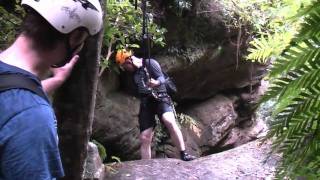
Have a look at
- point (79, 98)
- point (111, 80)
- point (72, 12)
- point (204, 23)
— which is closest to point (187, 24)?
point (204, 23)

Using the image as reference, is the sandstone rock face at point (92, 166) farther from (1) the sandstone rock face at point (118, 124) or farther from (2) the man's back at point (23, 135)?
(2) the man's back at point (23, 135)

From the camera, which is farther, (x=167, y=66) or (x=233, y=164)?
(x=167, y=66)

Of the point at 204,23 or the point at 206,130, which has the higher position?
the point at 204,23

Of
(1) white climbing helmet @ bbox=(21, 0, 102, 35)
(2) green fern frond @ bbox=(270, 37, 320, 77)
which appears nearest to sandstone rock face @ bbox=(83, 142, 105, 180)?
(1) white climbing helmet @ bbox=(21, 0, 102, 35)

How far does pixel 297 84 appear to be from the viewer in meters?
1.43

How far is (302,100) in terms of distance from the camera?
4.90 feet

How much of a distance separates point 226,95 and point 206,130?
5.43ft

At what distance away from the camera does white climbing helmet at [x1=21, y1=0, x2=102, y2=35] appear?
1.53 metres

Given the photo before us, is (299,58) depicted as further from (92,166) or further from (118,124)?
(118,124)

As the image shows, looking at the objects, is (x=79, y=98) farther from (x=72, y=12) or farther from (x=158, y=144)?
(x=158, y=144)

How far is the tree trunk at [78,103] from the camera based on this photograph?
2947mm

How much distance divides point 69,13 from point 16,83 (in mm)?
383

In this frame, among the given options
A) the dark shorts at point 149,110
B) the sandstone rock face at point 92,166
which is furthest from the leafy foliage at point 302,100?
the dark shorts at point 149,110

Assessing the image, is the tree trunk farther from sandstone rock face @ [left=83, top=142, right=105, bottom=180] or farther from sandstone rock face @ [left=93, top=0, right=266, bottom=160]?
sandstone rock face @ [left=93, top=0, right=266, bottom=160]
